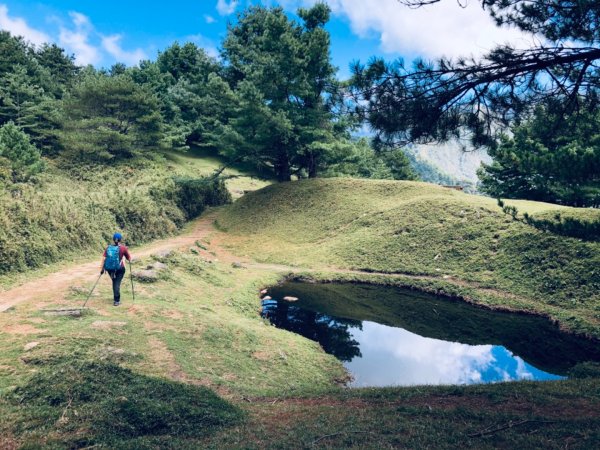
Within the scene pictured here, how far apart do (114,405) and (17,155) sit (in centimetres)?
2491

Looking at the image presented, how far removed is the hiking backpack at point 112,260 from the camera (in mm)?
11305

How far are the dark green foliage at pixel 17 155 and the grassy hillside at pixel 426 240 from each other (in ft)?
41.5

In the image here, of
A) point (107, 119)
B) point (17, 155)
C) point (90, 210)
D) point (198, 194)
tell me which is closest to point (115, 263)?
point (90, 210)

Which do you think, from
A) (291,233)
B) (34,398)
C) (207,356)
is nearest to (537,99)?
(207,356)

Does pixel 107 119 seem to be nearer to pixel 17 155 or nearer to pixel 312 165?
pixel 17 155

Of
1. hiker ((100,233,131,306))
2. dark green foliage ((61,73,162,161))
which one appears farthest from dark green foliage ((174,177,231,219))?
hiker ((100,233,131,306))

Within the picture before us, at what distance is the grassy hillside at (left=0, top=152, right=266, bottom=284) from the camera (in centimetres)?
1430

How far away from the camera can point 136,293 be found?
13.0 m

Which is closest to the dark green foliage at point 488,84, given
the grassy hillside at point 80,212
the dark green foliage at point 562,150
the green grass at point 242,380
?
the dark green foliage at point 562,150

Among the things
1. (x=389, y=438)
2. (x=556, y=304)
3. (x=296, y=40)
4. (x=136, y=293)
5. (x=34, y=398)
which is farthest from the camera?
(x=296, y=40)

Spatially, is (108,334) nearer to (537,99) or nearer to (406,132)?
(406,132)

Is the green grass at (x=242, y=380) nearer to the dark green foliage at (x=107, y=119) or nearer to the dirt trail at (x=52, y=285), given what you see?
the dirt trail at (x=52, y=285)

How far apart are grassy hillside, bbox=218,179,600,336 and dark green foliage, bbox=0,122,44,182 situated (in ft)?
41.5

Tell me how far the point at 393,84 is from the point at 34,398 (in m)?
8.71
